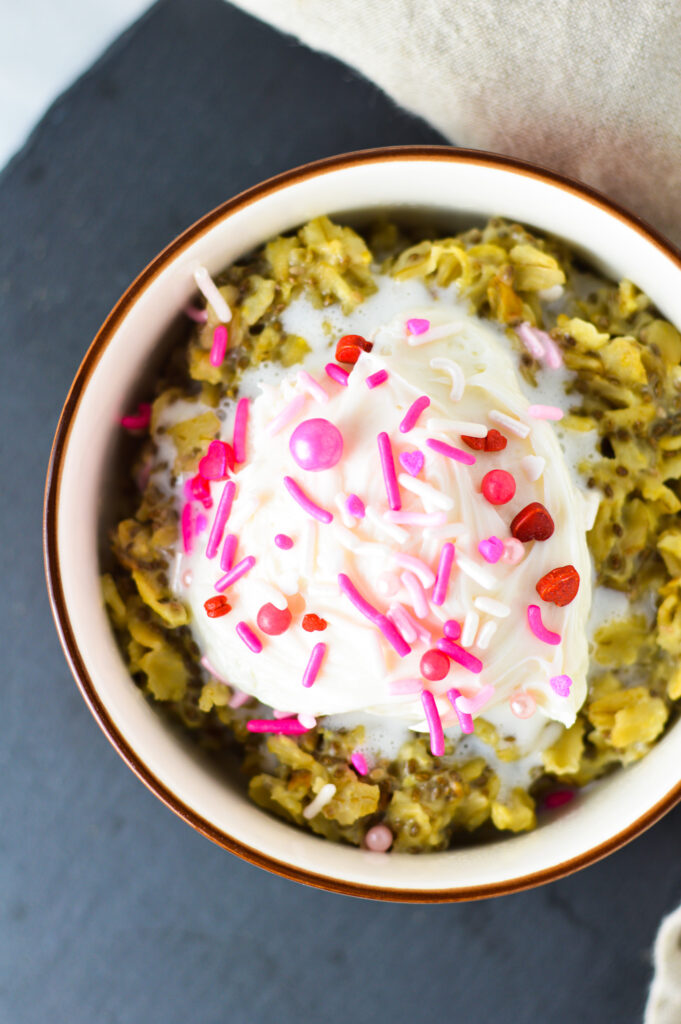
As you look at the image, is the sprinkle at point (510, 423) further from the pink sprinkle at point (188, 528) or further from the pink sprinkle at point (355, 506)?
the pink sprinkle at point (188, 528)

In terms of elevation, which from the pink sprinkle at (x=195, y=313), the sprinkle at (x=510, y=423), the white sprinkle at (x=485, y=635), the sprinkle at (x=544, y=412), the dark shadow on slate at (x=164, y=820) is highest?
the sprinkle at (x=544, y=412)

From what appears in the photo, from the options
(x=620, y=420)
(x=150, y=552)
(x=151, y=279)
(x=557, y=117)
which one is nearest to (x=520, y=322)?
(x=620, y=420)

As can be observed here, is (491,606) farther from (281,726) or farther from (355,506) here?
(281,726)

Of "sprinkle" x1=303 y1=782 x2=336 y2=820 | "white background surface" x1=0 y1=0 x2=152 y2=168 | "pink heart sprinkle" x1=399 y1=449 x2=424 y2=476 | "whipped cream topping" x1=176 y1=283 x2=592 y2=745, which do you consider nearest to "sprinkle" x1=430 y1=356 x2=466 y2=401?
"whipped cream topping" x1=176 y1=283 x2=592 y2=745

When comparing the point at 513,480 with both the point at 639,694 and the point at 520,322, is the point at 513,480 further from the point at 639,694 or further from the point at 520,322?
the point at 639,694

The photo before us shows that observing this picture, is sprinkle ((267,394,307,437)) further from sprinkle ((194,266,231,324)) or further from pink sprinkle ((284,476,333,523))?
sprinkle ((194,266,231,324))

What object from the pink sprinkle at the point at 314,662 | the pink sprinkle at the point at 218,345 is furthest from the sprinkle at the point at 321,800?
the pink sprinkle at the point at 218,345
